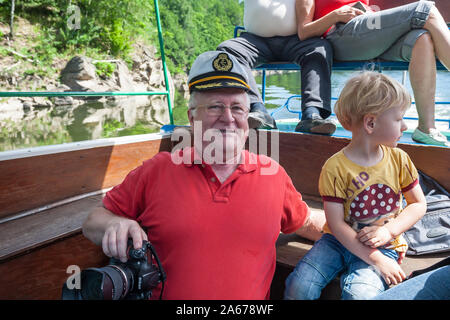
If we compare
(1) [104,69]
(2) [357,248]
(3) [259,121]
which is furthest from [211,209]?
(1) [104,69]

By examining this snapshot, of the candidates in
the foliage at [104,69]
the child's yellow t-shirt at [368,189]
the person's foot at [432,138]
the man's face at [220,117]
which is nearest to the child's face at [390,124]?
the child's yellow t-shirt at [368,189]

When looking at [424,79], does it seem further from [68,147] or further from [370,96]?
[68,147]

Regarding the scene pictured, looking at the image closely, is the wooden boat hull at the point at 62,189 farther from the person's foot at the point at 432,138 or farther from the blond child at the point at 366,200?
the blond child at the point at 366,200

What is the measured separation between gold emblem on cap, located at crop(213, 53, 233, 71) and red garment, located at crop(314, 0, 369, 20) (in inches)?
45.4

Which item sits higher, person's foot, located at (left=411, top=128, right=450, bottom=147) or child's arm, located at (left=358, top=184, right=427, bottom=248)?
person's foot, located at (left=411, top=128, right=450, bottom=147)

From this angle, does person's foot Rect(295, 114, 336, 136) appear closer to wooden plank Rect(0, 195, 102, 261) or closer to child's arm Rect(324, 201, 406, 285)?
child's arm Rect(324, 201, 406, 285)

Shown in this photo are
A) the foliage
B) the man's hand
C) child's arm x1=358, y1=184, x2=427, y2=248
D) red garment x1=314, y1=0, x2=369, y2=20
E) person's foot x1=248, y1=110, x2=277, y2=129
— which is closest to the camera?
the man's hand

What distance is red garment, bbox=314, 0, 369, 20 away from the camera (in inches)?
77.9

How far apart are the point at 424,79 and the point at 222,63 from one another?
1.06m

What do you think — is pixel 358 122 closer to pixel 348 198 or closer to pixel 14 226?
pixel 348 198

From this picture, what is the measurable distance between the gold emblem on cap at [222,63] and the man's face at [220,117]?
0.08 m

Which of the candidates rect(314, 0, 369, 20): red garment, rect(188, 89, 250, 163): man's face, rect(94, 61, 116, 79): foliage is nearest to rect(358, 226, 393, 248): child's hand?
rect(188, 89, 250, 163): man's face

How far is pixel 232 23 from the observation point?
135 ft
